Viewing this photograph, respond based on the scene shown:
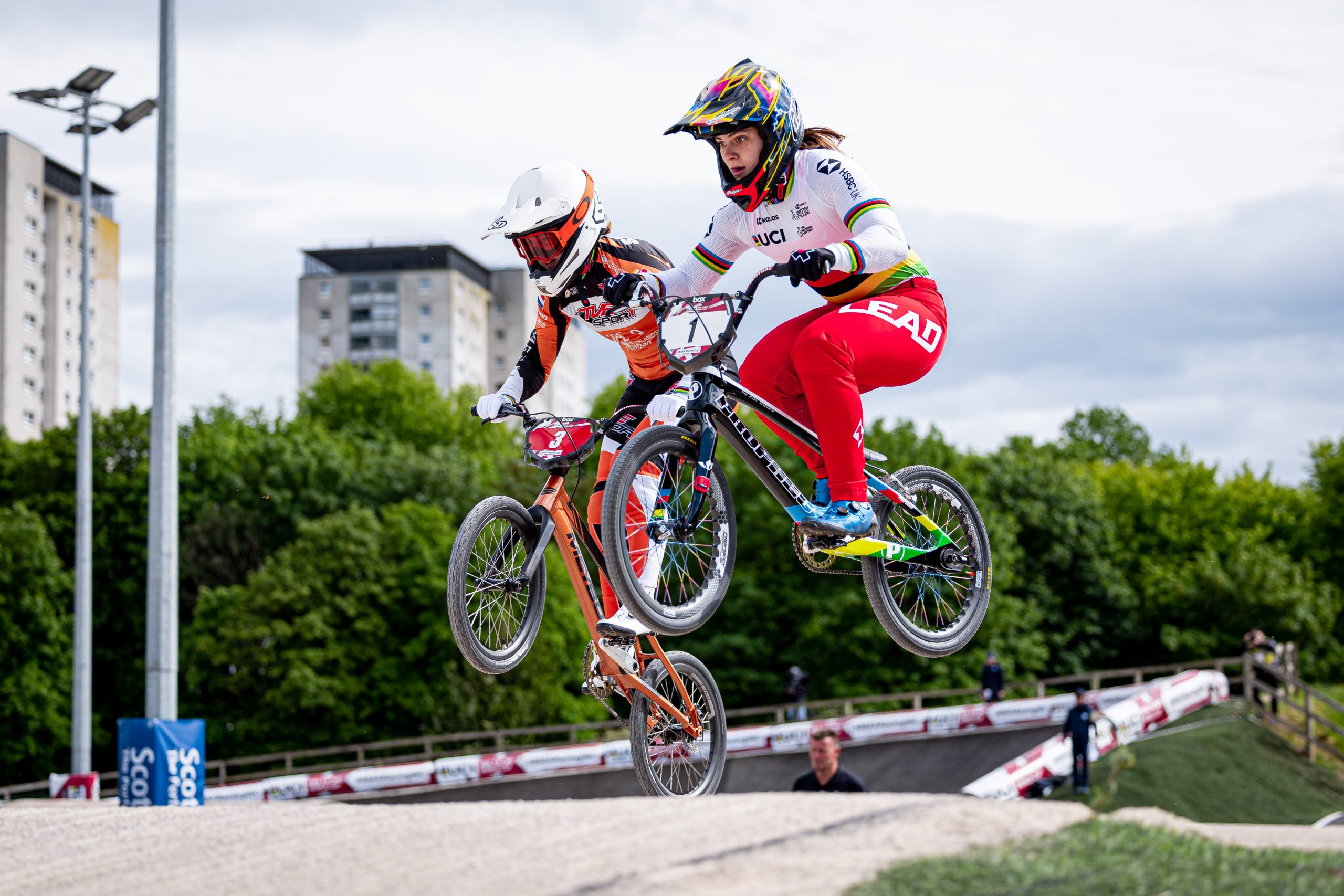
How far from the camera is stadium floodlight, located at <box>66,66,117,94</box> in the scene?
95.5 ft

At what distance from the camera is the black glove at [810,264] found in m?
7.22

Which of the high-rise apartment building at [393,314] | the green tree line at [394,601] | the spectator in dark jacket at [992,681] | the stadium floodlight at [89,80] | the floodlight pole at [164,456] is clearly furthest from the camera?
the high-rise apartment building at [393,314]

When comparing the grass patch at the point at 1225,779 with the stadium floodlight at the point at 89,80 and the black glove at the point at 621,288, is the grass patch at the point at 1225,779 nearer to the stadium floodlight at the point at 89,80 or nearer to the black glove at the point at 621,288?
the black glove at the point at 621,288

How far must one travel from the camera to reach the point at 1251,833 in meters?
5.93

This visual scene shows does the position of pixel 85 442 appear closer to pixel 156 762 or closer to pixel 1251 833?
pixel 156 762

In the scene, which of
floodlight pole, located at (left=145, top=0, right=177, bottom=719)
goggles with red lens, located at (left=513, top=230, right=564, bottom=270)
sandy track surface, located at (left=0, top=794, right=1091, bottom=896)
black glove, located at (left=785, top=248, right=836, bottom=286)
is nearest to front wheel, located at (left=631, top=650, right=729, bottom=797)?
sandy track surface, located at (left=0, top=794, right=1091, bottom=896)

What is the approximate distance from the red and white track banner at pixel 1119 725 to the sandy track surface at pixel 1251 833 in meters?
13.6

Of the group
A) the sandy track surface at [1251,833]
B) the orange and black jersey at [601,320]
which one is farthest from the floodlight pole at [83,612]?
the sandy track surface at [1251,833]

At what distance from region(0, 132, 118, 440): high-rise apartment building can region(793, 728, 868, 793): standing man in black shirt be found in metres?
76.5

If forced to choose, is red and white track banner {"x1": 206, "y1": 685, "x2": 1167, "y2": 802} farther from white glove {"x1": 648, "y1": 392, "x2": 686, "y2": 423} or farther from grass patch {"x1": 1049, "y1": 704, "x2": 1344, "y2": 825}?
white glove {"x1": 648, "y1": 392, "x2": 686, "y2": 423}

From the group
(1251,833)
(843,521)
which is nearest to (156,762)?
(843,521)

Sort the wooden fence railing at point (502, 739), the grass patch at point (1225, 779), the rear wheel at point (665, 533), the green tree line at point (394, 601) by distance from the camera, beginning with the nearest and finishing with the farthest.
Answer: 1. the rear wheel at point (665, 533)
2. the grass patch at point (1225, 779)
3. the wooden fence railing at point (502, 739)
4. the green tree line at point (394, 601)

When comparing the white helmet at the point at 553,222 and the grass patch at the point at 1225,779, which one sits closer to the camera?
the white helmet at the point at 553,222

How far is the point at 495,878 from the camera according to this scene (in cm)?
511
